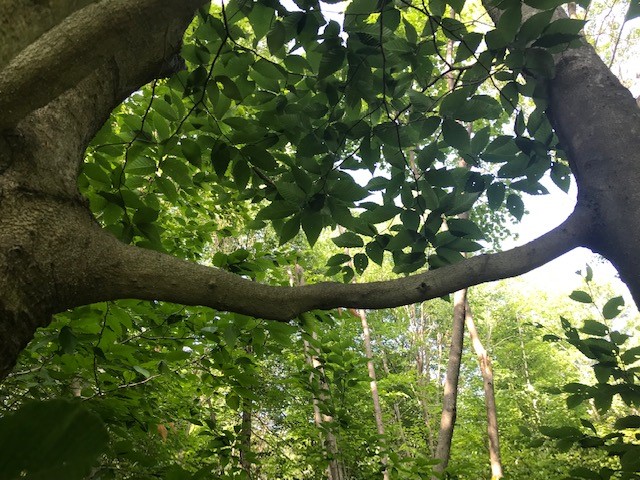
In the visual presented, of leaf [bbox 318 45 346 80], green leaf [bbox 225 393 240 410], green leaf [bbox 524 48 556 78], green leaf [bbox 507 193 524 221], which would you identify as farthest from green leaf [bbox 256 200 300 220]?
green leaf [bbox 225 393 240 410]

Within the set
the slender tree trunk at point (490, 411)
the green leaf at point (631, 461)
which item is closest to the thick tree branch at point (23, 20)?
the green leaf at point (631, 461)

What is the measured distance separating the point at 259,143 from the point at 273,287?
2.53ft

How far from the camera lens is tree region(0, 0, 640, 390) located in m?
0.68

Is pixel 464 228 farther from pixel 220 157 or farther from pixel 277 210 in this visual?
pixel 220 157

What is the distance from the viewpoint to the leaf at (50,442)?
0.19 m

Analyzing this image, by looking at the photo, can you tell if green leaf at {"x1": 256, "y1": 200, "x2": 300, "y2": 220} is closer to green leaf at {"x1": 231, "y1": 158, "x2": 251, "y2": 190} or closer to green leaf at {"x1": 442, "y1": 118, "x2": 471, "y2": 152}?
green leaf at {"x1": 231, "y1": 158, "x2": 251, "y2": 190}

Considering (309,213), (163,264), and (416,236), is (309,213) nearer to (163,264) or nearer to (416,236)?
(416,236)

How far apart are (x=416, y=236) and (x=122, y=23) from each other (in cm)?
112

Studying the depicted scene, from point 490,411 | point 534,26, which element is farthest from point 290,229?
point 490,411

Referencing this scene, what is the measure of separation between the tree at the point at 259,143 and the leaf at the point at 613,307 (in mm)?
506

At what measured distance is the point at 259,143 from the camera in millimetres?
1566

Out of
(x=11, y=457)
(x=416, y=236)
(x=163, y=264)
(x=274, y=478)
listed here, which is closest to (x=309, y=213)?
(x=416, y=236)

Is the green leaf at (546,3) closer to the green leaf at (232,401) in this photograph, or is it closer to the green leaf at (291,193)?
the green leaf at (291,193)

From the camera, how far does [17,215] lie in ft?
2.36
